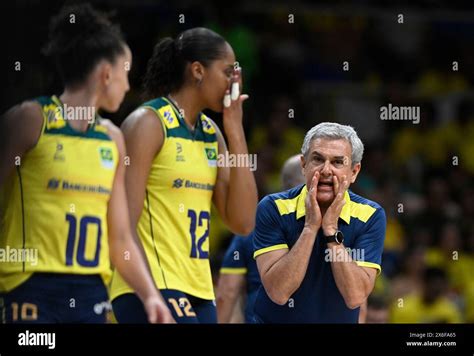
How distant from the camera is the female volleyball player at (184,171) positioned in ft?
14.0

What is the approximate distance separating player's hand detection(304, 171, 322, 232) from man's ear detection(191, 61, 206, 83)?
26.8 inches

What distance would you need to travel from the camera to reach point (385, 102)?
8812mm

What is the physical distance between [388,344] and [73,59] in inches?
73.3

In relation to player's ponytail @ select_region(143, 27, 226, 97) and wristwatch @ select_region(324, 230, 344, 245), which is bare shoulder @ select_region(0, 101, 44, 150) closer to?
player's ponytail @ select_region(143, 27, 226, 97)

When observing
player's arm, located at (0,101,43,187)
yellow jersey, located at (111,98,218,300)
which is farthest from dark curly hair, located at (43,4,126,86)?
yellow jersey, located at (111,98,218,300)

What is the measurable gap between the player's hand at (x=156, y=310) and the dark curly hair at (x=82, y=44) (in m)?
0.88

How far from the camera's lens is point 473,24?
9.48 meters

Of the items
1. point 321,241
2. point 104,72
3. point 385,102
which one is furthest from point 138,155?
point 385,102

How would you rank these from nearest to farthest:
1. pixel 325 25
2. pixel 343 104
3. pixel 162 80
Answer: pixel 162 80, pixel 343 104, pixel 325 25

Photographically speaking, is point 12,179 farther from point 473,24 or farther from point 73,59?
point 473,24

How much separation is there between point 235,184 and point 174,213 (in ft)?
1.24

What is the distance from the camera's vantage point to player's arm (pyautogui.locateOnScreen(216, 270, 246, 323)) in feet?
17.4

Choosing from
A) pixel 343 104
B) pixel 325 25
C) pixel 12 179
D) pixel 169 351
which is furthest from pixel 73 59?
pixel 325 25

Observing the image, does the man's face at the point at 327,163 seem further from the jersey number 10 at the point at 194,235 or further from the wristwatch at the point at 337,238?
the jersey number 10 at the point at 194,235
